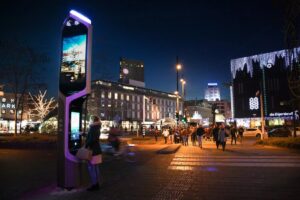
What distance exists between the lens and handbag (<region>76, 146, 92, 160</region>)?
28.3ft

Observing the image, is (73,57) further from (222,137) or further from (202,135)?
(202,135)

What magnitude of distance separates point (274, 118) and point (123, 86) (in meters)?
49.6

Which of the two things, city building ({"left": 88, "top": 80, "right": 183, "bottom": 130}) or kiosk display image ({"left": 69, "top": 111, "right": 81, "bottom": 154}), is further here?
city building ({"left": 88, "top": 80, "right": 183, "bottom": 130})

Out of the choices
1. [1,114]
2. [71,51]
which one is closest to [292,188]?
[71,51]

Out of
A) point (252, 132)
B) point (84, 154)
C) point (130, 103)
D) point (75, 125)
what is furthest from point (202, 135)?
point (130, 103)

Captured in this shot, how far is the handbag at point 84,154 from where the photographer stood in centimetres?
863

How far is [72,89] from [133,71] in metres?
123

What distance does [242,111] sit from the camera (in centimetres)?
9356

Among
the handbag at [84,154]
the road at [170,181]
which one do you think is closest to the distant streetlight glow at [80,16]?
the handbag at [84,154]

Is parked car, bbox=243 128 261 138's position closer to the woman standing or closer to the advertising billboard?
the woman standing

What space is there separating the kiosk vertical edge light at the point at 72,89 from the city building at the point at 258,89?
79.8m

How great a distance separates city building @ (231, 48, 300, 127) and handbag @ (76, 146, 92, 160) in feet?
264

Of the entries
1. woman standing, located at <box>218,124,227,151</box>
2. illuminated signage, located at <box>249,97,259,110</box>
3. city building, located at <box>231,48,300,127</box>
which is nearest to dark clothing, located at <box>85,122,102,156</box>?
woman standing, located at <box>218,124,227,151</box>

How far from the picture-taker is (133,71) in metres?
132
